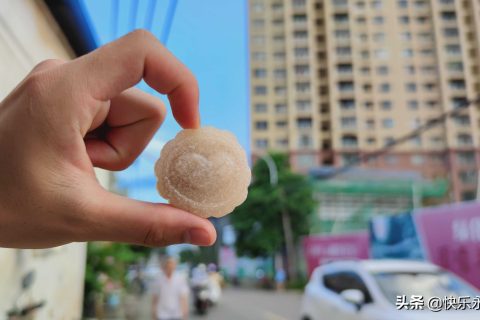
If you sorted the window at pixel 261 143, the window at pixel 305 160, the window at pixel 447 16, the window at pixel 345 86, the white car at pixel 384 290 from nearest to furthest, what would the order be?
the white car at pixel 384 290 → the window at pixel 447 16 → the window at pixel 305 160 → the window at pixel 261 143 → the window at pixel 345 86

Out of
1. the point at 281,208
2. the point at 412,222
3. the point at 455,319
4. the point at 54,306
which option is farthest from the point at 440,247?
the point at 281,208

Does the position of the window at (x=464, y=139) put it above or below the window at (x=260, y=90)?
below

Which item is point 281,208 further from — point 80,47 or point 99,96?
point 99,96

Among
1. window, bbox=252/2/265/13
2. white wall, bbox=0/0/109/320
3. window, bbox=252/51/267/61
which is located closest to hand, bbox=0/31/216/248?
white wall, bbox=0/0/109/320

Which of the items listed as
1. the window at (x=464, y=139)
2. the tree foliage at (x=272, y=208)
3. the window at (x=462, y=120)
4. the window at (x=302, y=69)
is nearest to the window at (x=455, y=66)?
the window at (x=462, y=120)

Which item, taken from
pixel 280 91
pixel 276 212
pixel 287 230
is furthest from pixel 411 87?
pixel 287 230

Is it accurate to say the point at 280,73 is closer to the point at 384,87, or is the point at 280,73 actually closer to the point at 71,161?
the point at 384,87

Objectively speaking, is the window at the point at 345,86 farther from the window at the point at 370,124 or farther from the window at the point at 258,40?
the window at the point at 258,40

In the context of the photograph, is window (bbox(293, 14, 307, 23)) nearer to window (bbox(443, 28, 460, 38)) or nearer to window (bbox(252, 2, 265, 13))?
window (bbox(252, 2, 265, 13))
